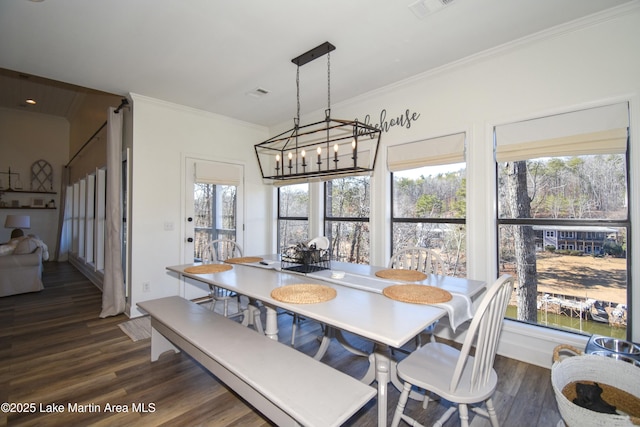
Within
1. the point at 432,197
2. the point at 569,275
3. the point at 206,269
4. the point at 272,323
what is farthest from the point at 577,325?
the point at 206,269

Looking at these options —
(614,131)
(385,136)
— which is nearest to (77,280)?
(385,136)

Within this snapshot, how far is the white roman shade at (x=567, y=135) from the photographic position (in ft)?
7.07

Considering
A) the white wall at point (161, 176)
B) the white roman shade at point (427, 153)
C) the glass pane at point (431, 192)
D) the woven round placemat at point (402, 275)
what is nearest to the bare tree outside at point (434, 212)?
the glass pane at point (431, 192)

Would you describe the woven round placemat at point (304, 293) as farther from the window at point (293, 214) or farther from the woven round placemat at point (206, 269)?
the window at point (293, 214)

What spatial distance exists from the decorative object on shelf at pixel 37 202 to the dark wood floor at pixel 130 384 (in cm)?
524

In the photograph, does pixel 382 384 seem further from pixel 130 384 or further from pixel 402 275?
pixel 130 384

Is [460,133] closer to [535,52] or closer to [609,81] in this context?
[535,52]

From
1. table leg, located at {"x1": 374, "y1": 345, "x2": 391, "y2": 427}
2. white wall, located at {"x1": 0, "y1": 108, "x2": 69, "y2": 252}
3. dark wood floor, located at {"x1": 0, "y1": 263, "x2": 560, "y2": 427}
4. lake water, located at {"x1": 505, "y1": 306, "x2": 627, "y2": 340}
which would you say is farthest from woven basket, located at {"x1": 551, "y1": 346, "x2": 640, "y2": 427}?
white wall, located at {"x1": 0, "y1": 108, "x2": 69, "y2": 252}

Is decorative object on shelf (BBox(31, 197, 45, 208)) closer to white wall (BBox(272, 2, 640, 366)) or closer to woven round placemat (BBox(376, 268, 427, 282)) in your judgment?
white wall (BBox(272, 2, 640, 366))

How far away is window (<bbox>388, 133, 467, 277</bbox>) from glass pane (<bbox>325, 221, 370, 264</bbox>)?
0.42m

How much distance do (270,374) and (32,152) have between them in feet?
29.9

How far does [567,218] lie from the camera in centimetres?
241

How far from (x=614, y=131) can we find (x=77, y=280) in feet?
25.0

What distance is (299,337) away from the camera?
300 centimetres
